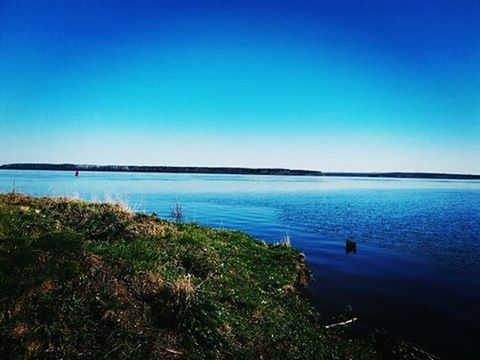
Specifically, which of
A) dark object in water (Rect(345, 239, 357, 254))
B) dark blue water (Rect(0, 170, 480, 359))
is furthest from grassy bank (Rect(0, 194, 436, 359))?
dark object in water (Rect(345, 239, 357, 254))

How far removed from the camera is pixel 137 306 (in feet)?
28.6

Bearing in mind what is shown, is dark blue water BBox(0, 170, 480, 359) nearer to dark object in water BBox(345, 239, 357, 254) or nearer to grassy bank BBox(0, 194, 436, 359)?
dark object in water BBox(345, 239, 357, 254)

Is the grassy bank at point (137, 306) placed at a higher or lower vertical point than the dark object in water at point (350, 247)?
higher

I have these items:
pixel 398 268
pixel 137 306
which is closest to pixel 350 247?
pixel 398 268

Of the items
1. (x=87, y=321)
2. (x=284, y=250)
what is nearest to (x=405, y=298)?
(x=284, y=250)

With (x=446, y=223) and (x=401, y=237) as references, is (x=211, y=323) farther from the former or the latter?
(x=446, y=223)

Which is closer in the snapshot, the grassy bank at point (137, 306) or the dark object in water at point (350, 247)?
the grassy bank at point (137, 306)

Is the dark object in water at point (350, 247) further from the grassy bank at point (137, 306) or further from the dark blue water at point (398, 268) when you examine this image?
the grassy bank at point (137, 306)

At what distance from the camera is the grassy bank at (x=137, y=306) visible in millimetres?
7465

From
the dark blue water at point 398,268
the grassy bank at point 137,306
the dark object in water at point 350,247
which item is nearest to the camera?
the grassy bank at point 137,306

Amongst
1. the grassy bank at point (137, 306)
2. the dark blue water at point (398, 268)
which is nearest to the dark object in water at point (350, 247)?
the dark blue water at point (398, 268)

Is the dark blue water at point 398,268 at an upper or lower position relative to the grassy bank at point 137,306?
lower

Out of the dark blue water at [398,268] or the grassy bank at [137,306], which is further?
the dark blue water at [398,268]

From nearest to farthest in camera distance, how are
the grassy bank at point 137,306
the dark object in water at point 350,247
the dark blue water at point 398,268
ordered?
the grassy bank at point 137,306, the dark blue water at point 398,268, the dark object in water at point 350,247
